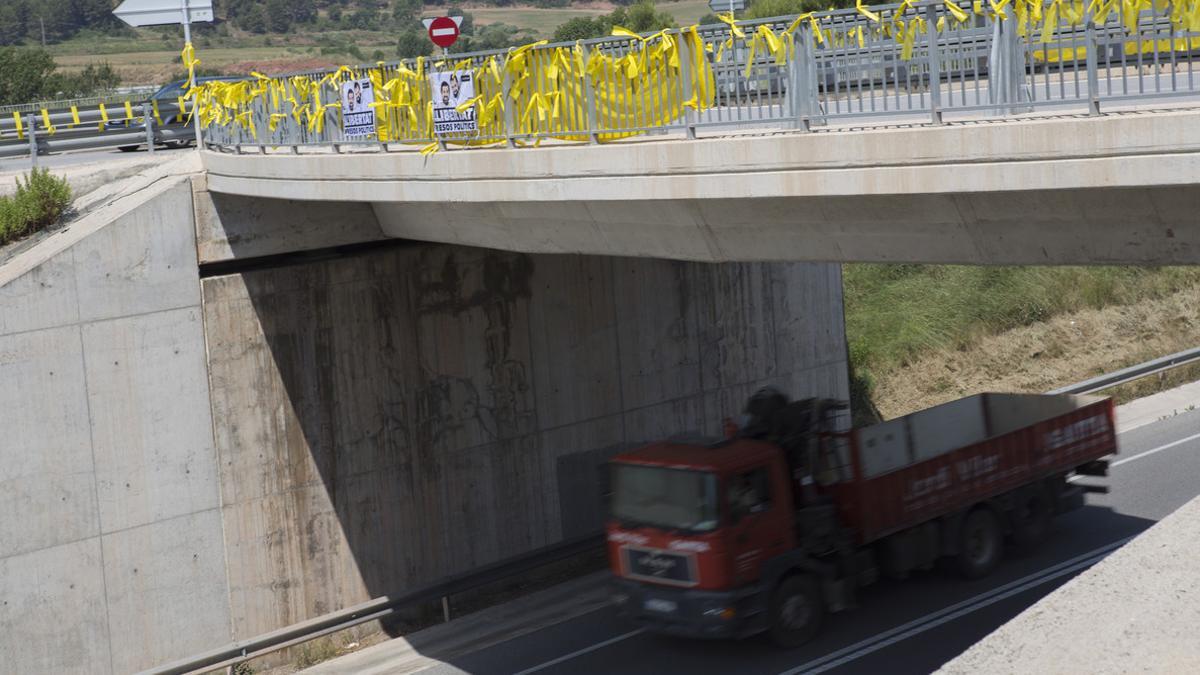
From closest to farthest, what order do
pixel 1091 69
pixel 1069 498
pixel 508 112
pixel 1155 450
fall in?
pixel 1091 69
pixel 508 112
pixel 1069 498
pixel 1155 450

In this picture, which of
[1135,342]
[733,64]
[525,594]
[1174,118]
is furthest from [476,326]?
[1135,342]

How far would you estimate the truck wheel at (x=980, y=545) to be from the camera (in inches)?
606

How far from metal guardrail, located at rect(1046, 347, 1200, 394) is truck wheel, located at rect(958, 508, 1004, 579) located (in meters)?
7.09

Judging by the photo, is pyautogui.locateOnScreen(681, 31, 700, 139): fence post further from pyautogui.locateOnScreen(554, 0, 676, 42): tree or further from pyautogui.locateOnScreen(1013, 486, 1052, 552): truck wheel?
pyautogui.locateOnScreen(554, 0, 676, 42): tree

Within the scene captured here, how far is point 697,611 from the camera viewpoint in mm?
13227

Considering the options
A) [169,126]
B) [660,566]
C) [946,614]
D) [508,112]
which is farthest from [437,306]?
[946,614]

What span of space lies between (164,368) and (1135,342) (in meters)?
19.3

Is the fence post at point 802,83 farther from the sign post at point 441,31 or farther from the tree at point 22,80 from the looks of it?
the tree at point 22,80

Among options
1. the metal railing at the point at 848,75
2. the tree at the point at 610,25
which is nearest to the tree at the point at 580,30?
the tree at the point at 610,25

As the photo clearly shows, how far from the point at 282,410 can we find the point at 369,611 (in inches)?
101

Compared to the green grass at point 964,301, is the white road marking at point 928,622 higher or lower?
lower

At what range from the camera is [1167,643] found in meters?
6.88

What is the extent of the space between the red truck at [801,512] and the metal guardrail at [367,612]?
2.76 m

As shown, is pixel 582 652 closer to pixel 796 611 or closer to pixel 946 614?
pixel 796 611
